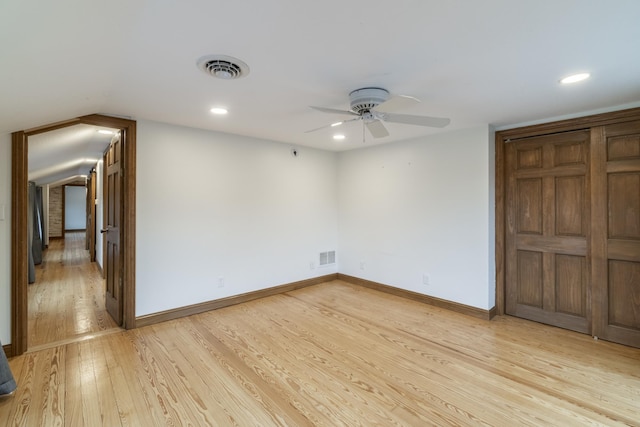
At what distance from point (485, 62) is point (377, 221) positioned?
9.60 feet

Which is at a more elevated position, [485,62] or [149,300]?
[485,62]

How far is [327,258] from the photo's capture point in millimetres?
5145

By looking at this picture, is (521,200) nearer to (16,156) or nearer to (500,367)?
(500,367)

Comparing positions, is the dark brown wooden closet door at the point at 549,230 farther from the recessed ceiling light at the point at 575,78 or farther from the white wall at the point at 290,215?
the recessed ceiling light at the point at 575,78

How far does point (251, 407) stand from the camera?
6.43 feet

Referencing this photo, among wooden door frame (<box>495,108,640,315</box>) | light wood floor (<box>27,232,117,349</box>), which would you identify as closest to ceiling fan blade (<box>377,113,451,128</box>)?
wooden door frame (<box>495,108,640,315</box>)

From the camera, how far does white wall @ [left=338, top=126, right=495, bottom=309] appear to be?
3525mm

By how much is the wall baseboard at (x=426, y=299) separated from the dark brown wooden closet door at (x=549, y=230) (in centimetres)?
38

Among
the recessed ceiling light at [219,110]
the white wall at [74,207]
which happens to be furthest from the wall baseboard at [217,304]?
the white wall at [74,207]

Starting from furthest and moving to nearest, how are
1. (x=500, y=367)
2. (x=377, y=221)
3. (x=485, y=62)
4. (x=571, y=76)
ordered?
(x=377, y=221) → (x=500, y=367) → (x=571, y=76) → (x=485, y=62)

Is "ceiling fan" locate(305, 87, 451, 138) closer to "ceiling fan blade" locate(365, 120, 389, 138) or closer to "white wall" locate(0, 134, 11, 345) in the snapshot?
"ceiling fan blade" locate(365, 120, 389, 138)

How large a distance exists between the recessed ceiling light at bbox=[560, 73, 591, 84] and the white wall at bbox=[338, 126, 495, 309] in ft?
3.93

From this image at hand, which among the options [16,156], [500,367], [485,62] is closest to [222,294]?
[16,156]

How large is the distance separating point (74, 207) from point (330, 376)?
48.9 ft
